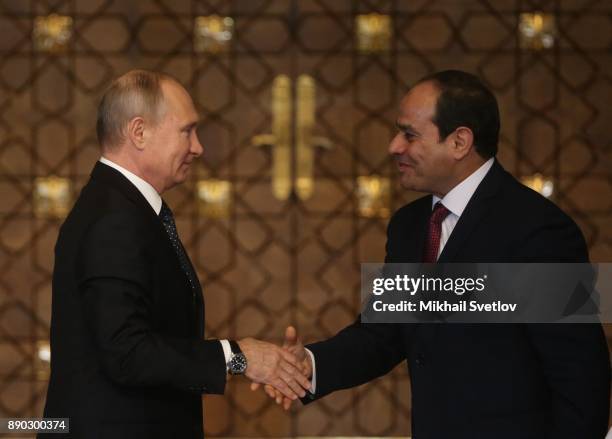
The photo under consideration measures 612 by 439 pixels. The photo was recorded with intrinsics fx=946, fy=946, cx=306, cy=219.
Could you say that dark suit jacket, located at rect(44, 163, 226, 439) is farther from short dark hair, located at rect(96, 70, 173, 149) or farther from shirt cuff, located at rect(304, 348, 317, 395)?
shirt cuff, located at rect(304, 348, 317, 395)

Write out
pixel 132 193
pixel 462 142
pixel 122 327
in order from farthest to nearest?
pixel 462 142
pixel 132 193
pixel 122 327

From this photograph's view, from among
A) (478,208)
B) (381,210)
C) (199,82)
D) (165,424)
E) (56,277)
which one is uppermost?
(199,82)

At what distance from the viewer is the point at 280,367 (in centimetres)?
237

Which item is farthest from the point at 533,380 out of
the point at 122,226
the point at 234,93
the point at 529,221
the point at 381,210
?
the point at 234,93

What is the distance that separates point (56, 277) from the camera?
213cm

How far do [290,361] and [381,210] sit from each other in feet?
7.20

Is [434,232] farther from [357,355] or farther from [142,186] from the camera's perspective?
[142,186]

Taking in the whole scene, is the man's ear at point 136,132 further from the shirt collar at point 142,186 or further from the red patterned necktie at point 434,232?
the red patterned necktie at point 434,232

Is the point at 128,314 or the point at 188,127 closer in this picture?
the point at 128,314

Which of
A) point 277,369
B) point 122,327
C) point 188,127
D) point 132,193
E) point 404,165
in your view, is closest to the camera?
point 122,327

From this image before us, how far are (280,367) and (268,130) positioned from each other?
2323 millimetres

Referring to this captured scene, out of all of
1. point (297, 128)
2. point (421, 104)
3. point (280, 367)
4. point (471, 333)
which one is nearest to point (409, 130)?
point (421, 104)

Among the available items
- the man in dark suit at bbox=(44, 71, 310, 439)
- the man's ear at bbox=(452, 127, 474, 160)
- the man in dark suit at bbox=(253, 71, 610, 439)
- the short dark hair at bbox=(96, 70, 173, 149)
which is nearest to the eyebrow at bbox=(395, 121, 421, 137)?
the man in dark suit at bbox=(253, 71, 610, 439)

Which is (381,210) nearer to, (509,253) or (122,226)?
(509,253)
